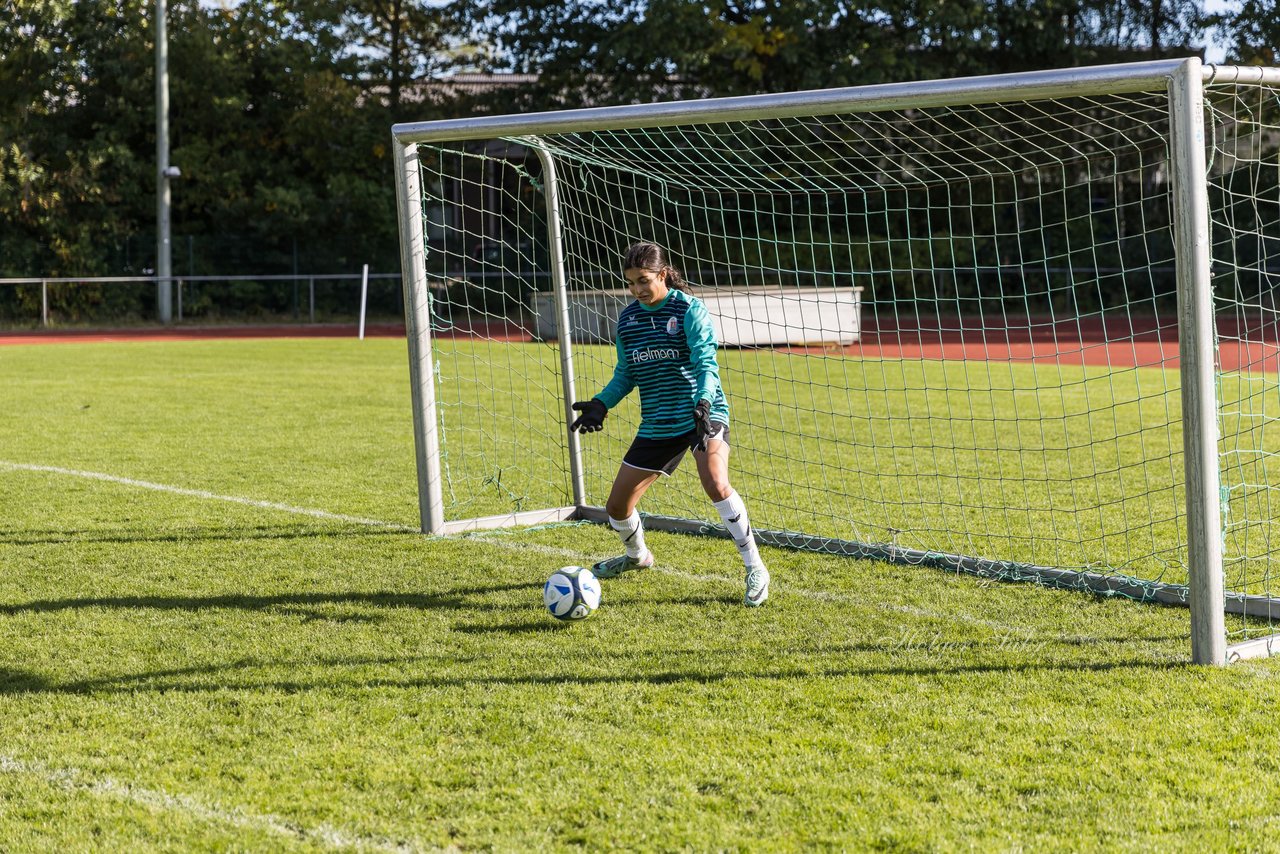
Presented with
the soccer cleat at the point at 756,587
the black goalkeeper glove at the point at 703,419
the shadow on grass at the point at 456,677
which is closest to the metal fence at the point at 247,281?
Result: the soccer cleat at the point at 756,587

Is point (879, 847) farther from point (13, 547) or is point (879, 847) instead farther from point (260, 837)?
point (13, 547)

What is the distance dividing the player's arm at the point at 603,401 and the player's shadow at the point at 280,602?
0.84m

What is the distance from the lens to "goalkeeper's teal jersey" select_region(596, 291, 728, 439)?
543cm

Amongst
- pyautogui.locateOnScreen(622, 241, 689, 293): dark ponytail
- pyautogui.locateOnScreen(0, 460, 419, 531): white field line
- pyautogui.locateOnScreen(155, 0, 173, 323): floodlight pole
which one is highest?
pyautogui.locateOnScreen(155, 0, 173, 323): floodlight pole

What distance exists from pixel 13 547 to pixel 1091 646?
204 inches

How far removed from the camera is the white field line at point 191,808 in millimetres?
3180

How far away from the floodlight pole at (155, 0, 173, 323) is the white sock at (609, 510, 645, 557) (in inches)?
864

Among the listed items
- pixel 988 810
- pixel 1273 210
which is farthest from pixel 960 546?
pixel 1273 210

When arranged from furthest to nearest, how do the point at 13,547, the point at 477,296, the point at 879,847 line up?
the point at 477,296, the point at 13,547, the point at 879,847

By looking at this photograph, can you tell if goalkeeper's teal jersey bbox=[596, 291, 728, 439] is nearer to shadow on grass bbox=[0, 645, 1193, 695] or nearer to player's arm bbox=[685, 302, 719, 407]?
player's arm bbox=[685, 302, 719, 407]

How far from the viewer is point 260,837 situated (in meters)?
3.21

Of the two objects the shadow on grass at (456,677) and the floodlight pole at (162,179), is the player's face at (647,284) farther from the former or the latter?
the floodlight pole at (162,179)

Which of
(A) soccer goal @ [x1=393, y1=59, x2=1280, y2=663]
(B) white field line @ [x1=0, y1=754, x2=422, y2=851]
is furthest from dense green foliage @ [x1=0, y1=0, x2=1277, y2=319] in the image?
(B) white field line @ [x1=0, y1=754, x2=422, y2=851]

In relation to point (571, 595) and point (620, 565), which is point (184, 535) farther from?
point (571, 595)
